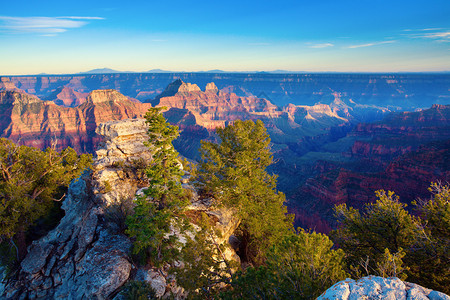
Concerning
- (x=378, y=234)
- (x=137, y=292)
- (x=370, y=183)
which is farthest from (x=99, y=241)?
(x=370, y=183)

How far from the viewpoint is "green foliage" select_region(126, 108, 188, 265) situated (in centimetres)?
1227

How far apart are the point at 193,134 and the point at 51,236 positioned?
550ft

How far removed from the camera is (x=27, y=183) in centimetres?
2092

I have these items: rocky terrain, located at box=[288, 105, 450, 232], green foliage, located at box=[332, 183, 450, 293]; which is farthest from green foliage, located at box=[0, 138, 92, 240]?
rocky terrain, located at box=[288, 105, 450, 232]

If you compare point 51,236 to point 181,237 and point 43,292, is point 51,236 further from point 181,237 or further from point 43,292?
point 181,237

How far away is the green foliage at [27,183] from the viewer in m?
18.4

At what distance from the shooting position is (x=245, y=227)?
65.8 ft

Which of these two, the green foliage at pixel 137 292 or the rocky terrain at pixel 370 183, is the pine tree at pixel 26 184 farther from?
the rocky terrain at pixel 370 183

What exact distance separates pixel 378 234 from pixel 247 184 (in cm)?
944

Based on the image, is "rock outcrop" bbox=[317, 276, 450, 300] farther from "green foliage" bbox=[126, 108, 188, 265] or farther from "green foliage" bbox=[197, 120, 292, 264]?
"green foliage" bbox=[197, 120, 292, 264]

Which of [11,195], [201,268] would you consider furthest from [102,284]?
[11,195]

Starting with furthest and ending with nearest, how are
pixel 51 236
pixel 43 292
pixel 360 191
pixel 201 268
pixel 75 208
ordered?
pixel 360 191, pixel 75 208, pixel 51 236, pixel 43 292, pixel 201 268

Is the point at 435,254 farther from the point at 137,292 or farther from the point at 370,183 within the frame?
the point at 370,183

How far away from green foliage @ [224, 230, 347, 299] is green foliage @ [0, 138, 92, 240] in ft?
65.6
